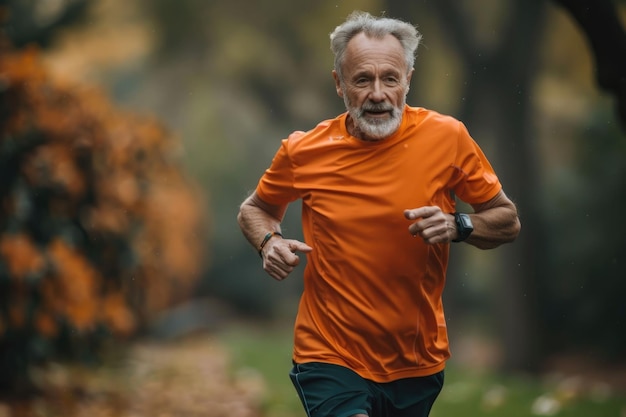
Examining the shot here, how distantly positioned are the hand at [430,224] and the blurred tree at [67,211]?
4.63 meters

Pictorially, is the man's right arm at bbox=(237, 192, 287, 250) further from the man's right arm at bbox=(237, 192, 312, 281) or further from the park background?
the park background

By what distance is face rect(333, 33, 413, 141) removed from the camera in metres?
3.86

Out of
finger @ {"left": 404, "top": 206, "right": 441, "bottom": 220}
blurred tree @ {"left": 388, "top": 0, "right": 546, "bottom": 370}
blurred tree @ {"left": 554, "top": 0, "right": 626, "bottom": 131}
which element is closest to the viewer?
finger @ {"left": 404, "top": 206, "right": 441, "bottom": 220}

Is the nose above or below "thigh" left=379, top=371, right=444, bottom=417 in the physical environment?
above

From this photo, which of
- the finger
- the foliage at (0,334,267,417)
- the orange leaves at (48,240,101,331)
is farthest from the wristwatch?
the foliage at (0,334,267,417)

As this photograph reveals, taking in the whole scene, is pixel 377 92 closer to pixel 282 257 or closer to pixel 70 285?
pixel 282 257

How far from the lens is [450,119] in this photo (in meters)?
3.97

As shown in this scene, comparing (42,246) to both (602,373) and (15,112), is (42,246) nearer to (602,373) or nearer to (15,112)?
(15,112)

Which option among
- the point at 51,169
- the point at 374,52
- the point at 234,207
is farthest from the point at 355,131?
the point at 234,207

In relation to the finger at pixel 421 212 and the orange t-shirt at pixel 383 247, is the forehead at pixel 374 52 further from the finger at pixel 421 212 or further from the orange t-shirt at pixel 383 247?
the finger at pixel 421 212

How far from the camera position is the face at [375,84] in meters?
3.86

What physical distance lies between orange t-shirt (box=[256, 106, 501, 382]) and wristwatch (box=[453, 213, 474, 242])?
0.17 m

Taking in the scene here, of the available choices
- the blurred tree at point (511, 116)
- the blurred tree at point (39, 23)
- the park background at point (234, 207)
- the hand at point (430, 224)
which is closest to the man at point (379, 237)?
the hand at point (430, 224)

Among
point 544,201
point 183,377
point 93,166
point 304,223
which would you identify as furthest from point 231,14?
point 304,223
